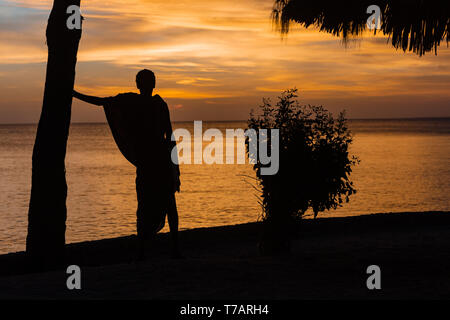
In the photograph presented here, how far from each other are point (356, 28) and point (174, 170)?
8.89 ft

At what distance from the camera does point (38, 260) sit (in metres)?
8.55

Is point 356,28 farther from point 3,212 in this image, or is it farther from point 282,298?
point 3,212

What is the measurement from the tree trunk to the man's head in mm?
1235

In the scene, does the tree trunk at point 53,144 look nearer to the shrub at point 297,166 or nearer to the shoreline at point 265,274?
the shoreline at point 265,274

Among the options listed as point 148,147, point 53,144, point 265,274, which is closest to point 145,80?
point 148,147

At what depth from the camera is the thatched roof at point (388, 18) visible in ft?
22.4

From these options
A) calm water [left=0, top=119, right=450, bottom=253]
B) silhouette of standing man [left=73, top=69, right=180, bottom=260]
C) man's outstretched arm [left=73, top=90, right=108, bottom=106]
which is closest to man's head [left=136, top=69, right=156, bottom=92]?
silhouette of standing man [left=73, top=69, right=180, bottom=260]

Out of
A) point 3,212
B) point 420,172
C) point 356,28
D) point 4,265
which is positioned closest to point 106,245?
point 4,265

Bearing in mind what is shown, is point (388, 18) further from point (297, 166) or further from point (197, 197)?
point (197, 197)

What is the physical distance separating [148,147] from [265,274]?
7.18ft

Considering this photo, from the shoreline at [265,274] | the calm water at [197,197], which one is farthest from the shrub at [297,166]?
the calm water at [197,197]
